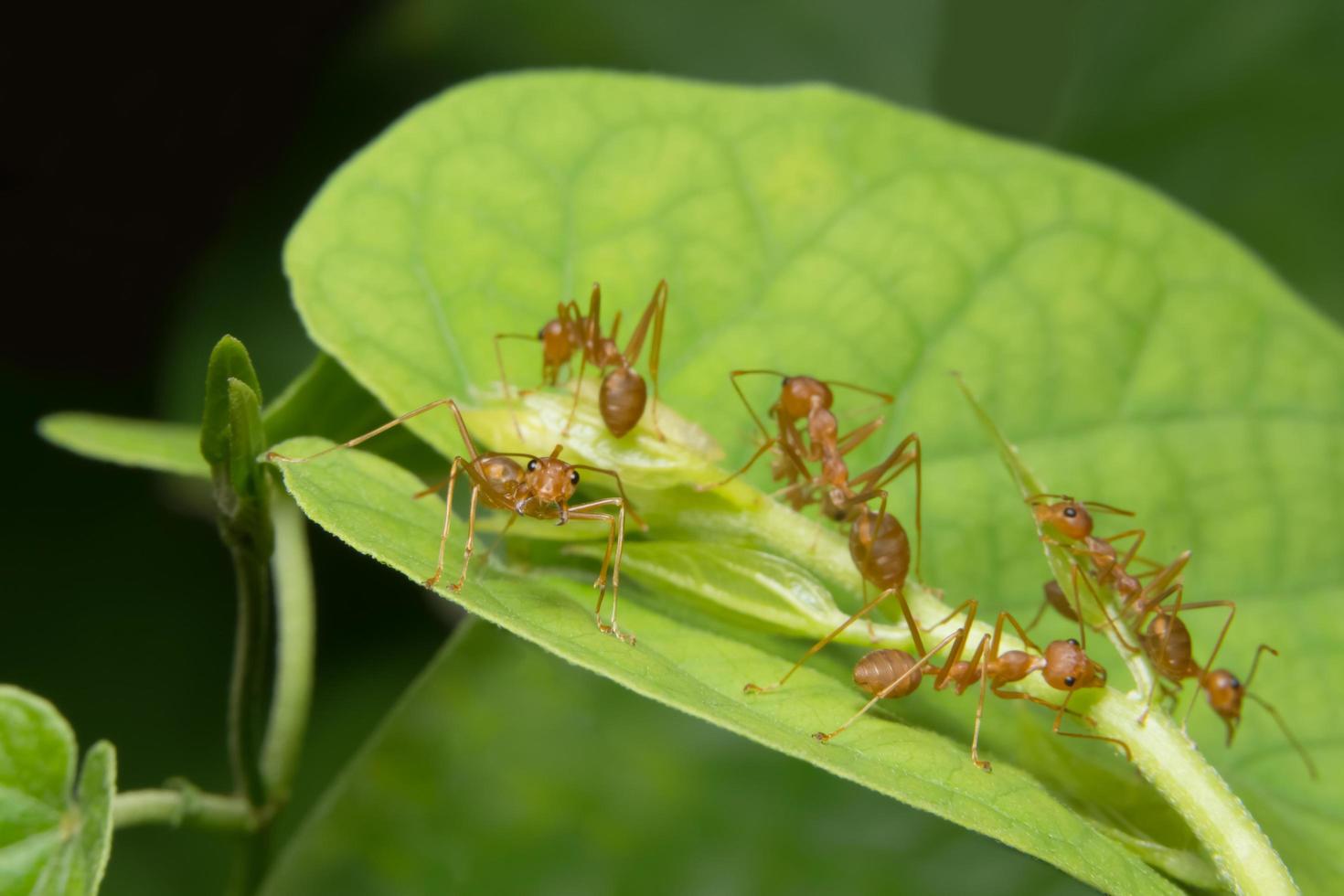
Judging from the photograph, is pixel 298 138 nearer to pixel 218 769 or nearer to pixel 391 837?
pixel 218 769

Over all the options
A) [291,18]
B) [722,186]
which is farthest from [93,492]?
[722,186]

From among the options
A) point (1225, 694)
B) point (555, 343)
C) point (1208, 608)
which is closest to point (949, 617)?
point (1225, 694)

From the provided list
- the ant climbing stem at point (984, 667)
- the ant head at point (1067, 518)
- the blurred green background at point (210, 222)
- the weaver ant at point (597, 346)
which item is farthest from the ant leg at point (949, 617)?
the blurred green background at point (210, 222)

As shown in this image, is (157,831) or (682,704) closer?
(682,704)

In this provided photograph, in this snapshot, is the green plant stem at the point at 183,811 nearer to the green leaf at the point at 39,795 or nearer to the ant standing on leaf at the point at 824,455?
the green leaf at the point at 39,795

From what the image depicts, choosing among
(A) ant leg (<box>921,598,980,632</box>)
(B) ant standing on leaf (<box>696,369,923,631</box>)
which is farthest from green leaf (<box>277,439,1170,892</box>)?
(B) ant standing on leaf (<box>696,369,923,631</box>)

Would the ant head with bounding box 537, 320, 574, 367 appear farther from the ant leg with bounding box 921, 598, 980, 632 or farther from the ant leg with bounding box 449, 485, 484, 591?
the ant leg with bounding box 921, 598, 980, 632

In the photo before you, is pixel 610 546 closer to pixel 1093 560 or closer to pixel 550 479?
pixel 550 479
